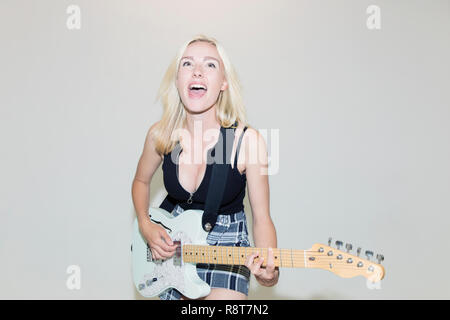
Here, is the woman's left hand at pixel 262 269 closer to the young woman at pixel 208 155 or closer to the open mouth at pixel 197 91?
the young woman at pixel 208 155

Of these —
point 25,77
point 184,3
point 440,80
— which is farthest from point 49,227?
point 440,80

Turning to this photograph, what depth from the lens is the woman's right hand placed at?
215 cm

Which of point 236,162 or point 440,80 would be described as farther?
point 440,80

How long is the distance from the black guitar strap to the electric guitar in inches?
1.5

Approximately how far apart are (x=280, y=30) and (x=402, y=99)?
86cm

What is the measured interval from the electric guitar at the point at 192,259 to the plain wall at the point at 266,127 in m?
0.96

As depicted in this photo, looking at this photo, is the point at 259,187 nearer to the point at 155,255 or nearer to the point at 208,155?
the point at 208,155

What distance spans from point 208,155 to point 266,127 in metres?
1.06

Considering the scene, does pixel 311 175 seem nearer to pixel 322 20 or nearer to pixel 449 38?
pixel 322 20

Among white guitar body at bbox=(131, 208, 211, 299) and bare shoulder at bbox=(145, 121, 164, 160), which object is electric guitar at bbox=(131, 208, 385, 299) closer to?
white guitar body at bbox=(131, 208, 211, 299)

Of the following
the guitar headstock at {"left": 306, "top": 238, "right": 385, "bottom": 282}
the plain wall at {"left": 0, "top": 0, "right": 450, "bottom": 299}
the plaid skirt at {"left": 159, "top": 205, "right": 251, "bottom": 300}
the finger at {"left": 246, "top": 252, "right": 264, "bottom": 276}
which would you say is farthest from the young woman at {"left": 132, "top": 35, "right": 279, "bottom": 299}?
the plain wall at {"left": 0, "top": 0, "right": 450, "bottom": 299}

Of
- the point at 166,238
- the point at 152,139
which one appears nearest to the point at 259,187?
the point at 166,238

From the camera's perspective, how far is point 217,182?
2104 mm

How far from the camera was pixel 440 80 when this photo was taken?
317 centimetres
